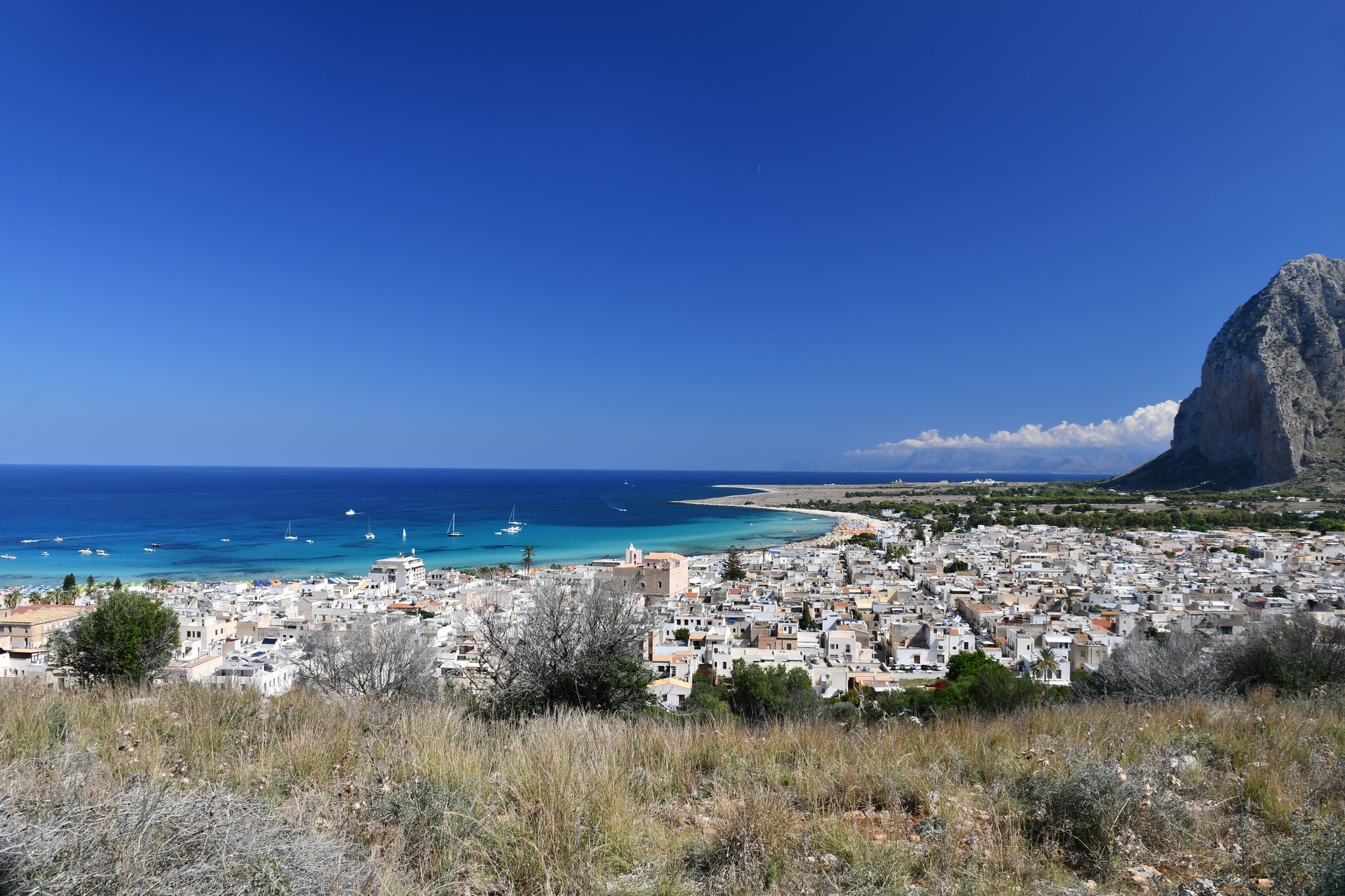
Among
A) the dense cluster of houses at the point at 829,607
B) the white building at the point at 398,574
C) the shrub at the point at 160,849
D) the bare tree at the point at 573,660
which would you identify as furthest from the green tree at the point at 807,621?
the shrub at the point at 160,849

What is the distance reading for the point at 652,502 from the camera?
107 meters

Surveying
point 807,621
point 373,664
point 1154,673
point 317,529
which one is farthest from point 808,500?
point 373,664

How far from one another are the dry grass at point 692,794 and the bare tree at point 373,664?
4.95 meters

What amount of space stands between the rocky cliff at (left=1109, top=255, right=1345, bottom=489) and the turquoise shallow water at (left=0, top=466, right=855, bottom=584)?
54131 mm

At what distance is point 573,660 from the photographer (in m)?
7.17

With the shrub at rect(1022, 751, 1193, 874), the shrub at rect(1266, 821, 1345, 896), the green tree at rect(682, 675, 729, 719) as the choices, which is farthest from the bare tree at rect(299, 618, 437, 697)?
the shrub at rect(1266, 821, 1345, 896)

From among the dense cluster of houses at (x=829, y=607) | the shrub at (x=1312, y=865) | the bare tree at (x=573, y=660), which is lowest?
the dense cluster of houses at (x=829, y=607)

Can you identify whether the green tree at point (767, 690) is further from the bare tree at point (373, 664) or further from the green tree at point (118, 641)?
the green tree at point (118, 641)

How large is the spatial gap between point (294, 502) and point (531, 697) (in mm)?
103647

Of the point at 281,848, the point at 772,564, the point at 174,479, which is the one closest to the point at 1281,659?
the point at 281,848

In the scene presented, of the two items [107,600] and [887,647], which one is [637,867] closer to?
[107,600]

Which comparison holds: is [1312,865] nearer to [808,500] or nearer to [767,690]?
[767,690]

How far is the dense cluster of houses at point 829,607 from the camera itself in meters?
18.9

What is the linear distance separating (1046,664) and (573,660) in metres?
18.3
